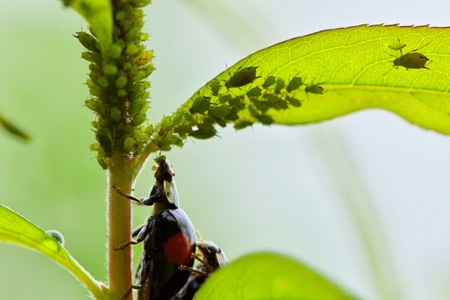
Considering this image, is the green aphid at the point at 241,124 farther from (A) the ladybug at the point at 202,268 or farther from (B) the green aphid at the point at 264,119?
(A) the ladybug at the point at 202,268

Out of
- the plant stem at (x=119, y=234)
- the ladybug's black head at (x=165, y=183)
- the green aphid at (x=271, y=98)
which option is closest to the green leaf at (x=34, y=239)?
the plant stem at (x=119, y=234)

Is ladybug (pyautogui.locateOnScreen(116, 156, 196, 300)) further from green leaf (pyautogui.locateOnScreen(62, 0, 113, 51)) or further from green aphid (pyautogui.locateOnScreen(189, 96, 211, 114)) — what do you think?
green leaf (pyautogui.locateOnScreen(62, 0, 113, 51))

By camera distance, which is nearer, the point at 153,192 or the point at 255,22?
the point at 153,192

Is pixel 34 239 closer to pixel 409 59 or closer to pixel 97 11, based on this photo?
pixel 97 11

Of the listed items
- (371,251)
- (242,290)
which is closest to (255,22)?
(371,251)

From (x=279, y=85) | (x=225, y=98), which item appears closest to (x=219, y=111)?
(x=225, y=98)

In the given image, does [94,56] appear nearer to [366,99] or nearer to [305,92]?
[305,92]
